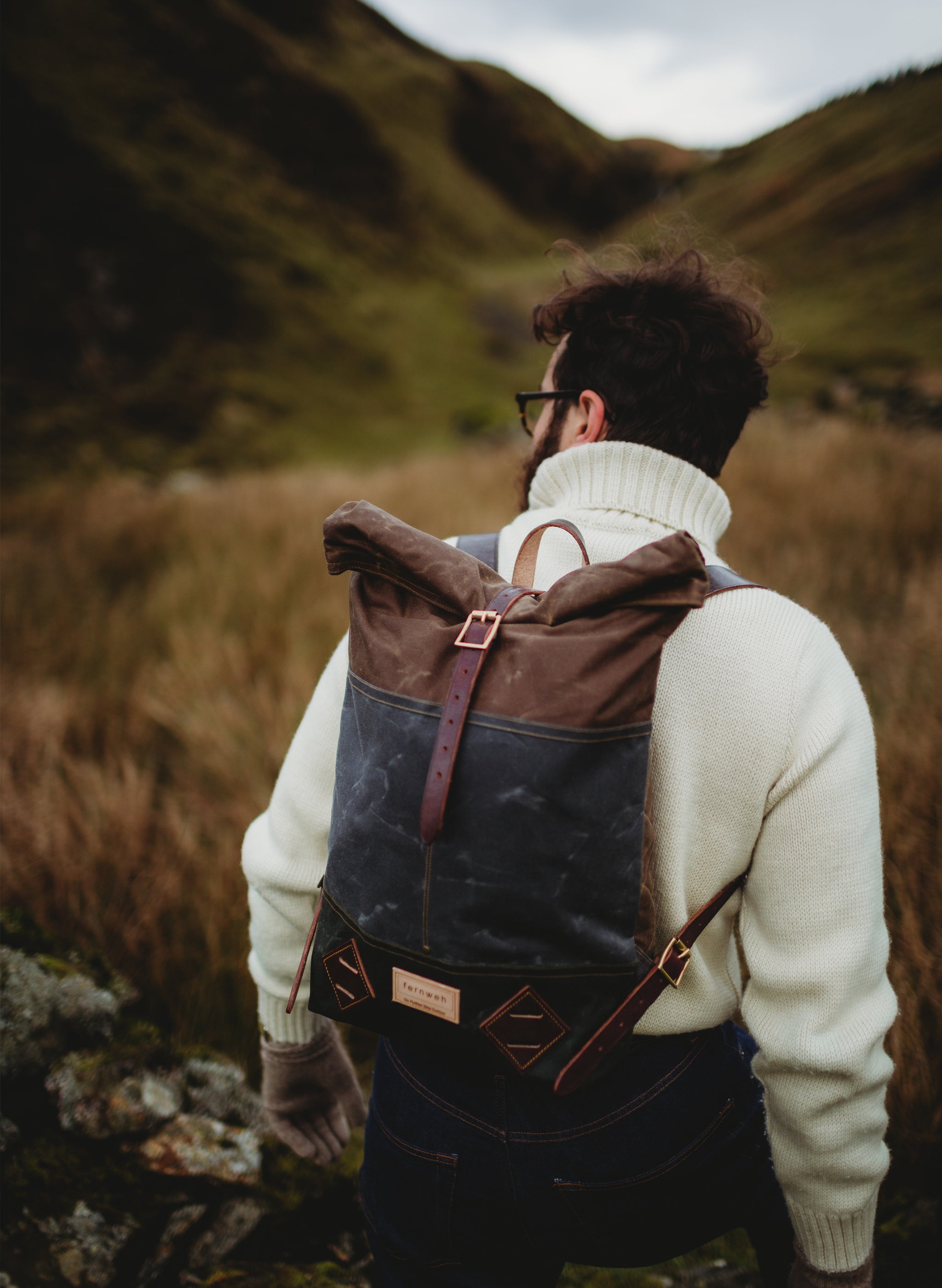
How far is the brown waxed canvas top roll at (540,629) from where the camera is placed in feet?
2.31

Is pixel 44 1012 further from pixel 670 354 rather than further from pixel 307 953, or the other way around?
pixel 670 354

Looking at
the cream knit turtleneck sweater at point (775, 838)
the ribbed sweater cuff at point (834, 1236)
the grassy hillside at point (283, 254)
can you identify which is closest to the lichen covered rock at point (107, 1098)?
the cream knit turtleneck sweater at point (775, 838)

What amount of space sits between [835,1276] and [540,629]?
47.3 inches

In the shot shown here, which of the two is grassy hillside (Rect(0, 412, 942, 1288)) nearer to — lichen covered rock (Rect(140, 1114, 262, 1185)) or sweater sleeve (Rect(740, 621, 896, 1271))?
lichen covered rock (Rect(140, 1114, 262, 1185))

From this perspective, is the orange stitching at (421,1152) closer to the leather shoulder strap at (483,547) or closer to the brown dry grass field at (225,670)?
the leather shoulder strap at (483,547)

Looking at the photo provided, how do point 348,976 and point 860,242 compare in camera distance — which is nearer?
point 348,976

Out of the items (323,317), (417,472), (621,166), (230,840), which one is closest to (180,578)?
(230,840)

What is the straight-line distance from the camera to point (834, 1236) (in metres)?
0.99

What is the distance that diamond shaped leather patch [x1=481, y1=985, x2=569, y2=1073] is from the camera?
78 cm

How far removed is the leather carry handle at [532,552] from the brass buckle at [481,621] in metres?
0.14

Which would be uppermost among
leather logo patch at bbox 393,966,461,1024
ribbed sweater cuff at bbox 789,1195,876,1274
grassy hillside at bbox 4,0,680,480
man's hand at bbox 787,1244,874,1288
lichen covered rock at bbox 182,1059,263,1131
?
grassy hillside at bbox 4,0,680,480

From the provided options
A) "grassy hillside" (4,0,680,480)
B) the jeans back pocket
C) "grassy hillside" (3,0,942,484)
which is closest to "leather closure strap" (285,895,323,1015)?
the jeans back pocket

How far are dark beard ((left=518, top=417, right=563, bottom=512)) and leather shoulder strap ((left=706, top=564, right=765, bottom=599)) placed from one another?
0.39 meters

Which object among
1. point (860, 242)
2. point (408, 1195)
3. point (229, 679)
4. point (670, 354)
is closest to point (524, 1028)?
point (408, 1195)
